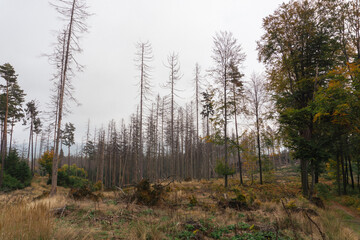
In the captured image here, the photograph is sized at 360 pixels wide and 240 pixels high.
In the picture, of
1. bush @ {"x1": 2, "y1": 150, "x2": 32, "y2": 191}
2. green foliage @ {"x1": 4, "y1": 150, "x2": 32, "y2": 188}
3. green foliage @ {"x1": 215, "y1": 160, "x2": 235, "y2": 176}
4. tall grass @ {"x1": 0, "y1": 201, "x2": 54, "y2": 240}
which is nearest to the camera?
tall grass @ {"x1": 0, "y1": 201, "x2": 54, "y2": 240}

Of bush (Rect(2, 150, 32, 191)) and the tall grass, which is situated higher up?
the tall grass

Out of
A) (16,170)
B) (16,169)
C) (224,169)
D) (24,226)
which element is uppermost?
(24,226)

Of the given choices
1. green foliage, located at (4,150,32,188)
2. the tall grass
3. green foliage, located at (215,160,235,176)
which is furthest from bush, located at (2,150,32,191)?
the tall grass

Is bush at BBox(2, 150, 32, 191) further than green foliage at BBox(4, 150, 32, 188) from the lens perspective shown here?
No

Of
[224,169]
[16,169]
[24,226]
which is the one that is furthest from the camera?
[16,169]

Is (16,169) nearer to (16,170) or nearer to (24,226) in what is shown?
(16,170)

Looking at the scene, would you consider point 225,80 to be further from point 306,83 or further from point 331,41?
point 331,41

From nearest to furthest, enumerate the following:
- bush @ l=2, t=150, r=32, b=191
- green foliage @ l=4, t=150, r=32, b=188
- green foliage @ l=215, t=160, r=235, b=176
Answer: green foliage @ l=215, t=160, r=235, b=176
bush @ l=2, t=150, r=32, b=191
green foliage @ l=4, t=150, r=32, b=188

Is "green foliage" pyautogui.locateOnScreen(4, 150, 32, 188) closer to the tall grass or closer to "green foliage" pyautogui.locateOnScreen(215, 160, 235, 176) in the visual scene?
"green foliage" pyautogui.locateOnScreen(215, 160, 235, 176)

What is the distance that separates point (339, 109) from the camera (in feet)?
30.0

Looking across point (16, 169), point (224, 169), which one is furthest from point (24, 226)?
point (16, 169)

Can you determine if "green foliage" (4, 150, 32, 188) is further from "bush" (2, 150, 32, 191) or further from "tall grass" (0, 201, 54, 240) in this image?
"tall grass" (0, 201, 54, 240)

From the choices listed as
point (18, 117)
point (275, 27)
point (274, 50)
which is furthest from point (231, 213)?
point (18, 117)

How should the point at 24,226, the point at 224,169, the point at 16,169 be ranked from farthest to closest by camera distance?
1. the point at 16,169
2. the point at 224,169
3. the point at 24,226
